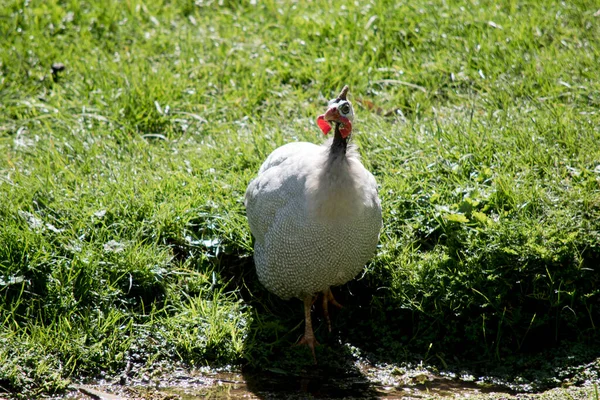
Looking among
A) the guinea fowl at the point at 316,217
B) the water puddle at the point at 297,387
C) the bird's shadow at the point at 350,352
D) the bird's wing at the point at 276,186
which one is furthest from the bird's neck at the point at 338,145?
the water puddle at the point at 297,387

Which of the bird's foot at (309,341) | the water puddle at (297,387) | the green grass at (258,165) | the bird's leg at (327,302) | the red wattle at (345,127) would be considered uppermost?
the red wattle at (345,127)

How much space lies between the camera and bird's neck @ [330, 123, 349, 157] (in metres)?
3.67

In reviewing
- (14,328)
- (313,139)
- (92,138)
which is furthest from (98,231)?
(313,139)

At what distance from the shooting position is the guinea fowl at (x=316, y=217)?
3.67 metres

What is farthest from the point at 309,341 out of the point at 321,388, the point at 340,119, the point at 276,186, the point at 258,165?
the point at 258,165

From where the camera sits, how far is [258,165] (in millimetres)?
4965

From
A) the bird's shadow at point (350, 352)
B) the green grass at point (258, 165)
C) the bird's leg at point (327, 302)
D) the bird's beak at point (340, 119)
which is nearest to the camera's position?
the bird's beak at point (340, 119)

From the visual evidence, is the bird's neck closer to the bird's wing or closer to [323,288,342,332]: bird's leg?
the bird's wing

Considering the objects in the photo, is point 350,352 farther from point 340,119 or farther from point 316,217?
point 340,119

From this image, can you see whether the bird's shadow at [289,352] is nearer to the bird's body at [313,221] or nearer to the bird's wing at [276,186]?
the bird's body at [313,221]

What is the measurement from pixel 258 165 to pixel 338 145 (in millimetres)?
1364

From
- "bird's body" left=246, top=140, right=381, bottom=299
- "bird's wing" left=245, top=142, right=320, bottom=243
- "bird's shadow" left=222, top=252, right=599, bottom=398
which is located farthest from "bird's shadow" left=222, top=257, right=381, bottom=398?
"bird's wing" left=245, top=142, right=320, bottom=243

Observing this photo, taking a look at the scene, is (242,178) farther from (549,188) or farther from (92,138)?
(549,188)

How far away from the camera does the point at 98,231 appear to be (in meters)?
4.40
